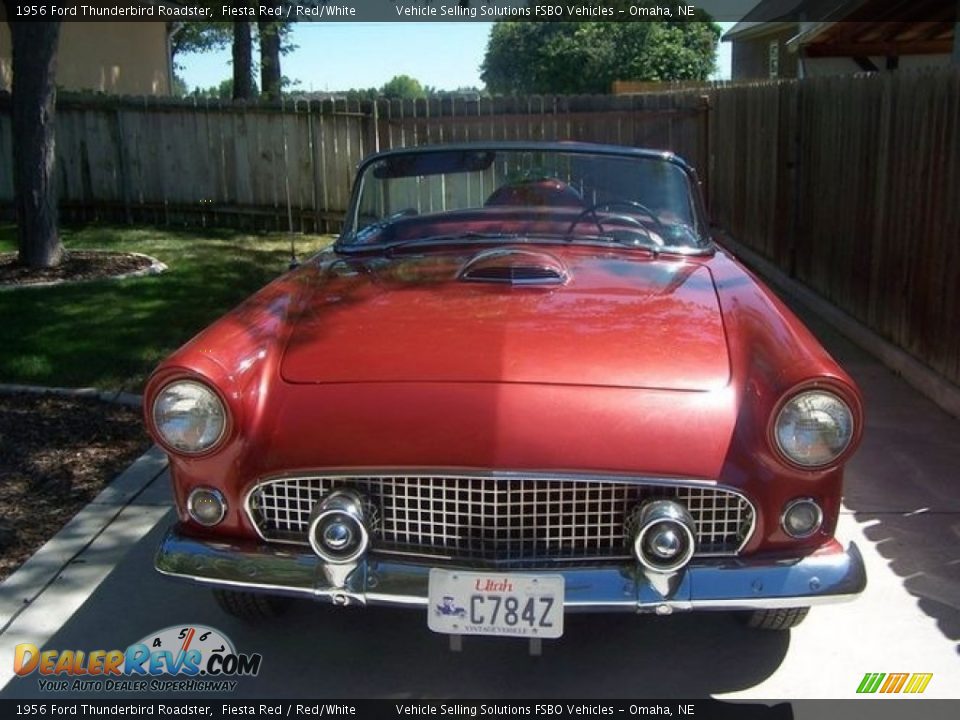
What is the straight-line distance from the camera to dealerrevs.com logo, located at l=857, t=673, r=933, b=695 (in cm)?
316

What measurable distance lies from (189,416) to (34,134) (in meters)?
6.24

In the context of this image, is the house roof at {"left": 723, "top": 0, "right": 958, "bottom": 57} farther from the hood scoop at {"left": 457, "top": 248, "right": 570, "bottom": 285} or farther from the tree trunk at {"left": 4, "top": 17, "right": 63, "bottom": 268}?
the hood scoop at {"left": 457, "top": 248, "right": 570, "bottom": 285}

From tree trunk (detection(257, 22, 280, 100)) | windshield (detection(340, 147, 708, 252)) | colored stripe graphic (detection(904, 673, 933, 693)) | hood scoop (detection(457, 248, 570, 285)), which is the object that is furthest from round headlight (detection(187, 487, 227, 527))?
tree trunk (detection(257, 22, 280, 100))

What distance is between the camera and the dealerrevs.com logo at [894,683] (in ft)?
10.4

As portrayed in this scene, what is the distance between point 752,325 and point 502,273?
92 centimetres

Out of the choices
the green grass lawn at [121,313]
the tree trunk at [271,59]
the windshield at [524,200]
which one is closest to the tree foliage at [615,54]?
the tree trunk at [271,59]

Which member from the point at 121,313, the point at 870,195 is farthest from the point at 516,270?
the point at 121,313

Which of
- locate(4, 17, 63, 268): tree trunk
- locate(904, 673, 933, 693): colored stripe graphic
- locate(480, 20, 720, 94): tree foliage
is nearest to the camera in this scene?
locate(904, 673, 933, 693): colored stripe graphic

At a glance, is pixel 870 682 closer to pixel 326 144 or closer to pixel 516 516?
pixel 516 516

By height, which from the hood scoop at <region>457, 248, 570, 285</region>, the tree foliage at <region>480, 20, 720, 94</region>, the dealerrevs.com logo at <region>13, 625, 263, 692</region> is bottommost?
the dealerrevs.com logo at <region>13, 625, 263, 692</region>

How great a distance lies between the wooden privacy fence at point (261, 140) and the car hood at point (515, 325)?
8100mm

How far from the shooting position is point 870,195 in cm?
714

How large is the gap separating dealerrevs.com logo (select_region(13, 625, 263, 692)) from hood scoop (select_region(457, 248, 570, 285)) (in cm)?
148

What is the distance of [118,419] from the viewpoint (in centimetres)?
549
